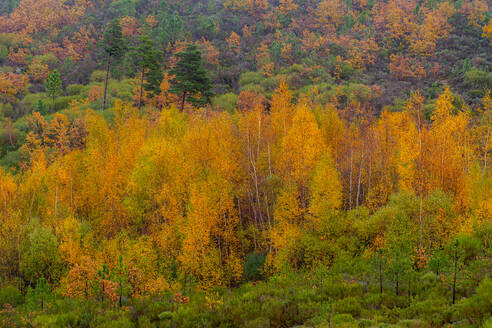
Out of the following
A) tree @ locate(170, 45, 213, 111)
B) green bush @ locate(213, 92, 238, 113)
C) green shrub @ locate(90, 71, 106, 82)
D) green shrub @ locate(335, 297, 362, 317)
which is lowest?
Result: green shrub @ locate(335, 297, 362, 317)

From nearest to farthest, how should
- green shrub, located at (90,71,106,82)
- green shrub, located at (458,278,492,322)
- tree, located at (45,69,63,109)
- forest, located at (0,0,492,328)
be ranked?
green shrub, located at (458,278,492,322), forest, located at (0,0,492,328), tree, located at (45,69,63,109), green shrub, located at (90,71,106,82)

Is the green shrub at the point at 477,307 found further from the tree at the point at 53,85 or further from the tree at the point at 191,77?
the tree at the point at 53,85

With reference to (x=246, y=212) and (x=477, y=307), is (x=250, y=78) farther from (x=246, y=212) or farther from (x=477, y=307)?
(x=477, y=307)

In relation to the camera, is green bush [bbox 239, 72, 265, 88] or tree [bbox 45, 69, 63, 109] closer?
tree [bbox 45, 69, 63, 109]

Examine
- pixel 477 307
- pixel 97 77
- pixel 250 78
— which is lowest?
pixel 477 307

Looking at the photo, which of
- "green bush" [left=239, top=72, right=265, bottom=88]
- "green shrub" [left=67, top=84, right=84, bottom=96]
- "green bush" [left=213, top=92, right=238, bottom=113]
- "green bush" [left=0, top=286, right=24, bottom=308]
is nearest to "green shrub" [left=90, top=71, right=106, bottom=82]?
"green shrub" [left=67, top=84, right=84, bottom=96]

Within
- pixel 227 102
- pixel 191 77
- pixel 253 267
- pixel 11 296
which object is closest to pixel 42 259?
pixel 11 296

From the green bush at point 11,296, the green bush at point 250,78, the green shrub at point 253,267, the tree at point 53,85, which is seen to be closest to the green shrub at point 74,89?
the tree at point 53,85

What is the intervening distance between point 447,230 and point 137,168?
23674 mm

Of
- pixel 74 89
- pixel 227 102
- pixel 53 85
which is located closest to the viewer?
pixel 227 102

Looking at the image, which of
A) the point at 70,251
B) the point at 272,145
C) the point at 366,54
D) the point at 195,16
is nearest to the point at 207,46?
the point at 195,16

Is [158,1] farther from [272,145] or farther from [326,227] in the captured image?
[326,227]

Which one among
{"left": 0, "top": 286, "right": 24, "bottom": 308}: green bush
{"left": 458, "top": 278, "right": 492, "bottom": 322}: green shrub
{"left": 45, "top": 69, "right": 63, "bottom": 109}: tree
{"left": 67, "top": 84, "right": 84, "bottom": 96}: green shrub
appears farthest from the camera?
{"left": 67, "top": 84, "right": 84, "bottom": 96}: green shrub

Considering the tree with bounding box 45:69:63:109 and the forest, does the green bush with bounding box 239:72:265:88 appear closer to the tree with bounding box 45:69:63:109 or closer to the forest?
the forest
